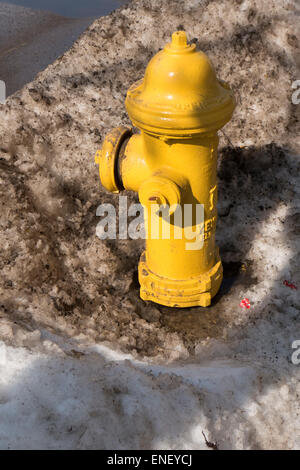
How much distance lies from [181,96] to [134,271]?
4.43ft

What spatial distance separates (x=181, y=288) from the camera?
8.71 ft

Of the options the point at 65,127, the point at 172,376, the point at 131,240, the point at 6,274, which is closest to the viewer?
the point at 172,376

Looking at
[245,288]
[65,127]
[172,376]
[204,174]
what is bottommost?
[245,288]

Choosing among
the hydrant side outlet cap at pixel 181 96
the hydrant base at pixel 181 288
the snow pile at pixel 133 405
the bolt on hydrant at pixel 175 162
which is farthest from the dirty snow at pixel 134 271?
the hydrant side outlet cap at pixel 181 96

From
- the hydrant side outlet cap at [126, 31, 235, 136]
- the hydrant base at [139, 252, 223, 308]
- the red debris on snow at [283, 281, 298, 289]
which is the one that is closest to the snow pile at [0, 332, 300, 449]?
the hydrant base at [139, 252, 223, 308]

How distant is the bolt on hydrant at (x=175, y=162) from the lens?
2.04 m

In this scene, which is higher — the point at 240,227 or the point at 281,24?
the point at 281,24

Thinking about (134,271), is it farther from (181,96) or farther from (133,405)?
(181,96)

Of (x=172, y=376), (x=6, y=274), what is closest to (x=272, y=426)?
(x=172, y=376)

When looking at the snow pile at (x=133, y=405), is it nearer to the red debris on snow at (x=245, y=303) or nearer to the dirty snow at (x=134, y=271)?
the dirty snow at (x=134, y=271)

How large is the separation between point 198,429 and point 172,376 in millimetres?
304

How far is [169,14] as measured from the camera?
3959mm

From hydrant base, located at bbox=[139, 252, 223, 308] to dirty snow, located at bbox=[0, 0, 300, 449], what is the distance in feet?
0.41

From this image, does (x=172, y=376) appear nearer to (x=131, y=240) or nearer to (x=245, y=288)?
(x=245, y=288)
